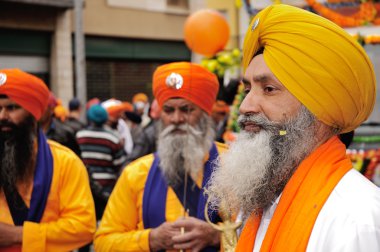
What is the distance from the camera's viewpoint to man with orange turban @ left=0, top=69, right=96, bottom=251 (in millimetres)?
3348

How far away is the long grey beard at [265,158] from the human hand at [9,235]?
1.62m

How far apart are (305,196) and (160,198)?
5.45ft

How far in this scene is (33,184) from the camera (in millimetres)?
3404

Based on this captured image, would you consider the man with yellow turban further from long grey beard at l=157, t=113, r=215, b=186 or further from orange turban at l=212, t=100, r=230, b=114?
orange turban at l=212, t=100, r=230, b=114

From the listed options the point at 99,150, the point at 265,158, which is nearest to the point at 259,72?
the point at 265,158

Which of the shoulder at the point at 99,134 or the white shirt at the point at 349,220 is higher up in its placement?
the white shirt at the point at 349,220

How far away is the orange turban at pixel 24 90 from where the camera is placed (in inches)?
139

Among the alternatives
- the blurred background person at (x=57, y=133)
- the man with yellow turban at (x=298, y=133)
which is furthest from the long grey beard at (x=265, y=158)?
the blurred background person at (x=57, y=133)

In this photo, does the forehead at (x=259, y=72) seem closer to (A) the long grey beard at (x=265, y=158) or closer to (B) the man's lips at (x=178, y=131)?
(A) the long grey beard at (x=265, y=158)

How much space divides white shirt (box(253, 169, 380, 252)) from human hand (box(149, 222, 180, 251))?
1.53 metres

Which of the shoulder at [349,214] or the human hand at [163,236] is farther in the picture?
the human hand at [163,236]

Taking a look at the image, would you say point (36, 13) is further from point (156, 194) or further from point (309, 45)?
point (309, 45)

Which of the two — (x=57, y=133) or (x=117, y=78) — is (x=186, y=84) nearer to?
(x=57, y=133)

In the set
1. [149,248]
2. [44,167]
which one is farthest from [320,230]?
[44,167]
